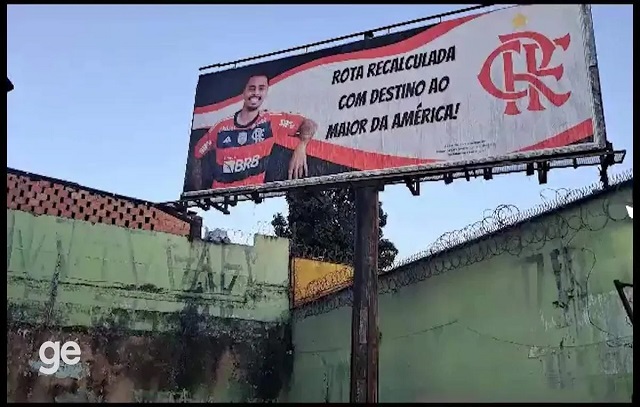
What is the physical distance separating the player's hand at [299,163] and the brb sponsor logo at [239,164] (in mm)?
786

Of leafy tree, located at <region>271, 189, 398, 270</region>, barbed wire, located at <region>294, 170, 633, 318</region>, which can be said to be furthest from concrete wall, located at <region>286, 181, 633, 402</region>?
leafy tree, located at <region>271, 189, 398, 270</region>

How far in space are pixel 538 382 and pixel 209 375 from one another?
24.1 feet

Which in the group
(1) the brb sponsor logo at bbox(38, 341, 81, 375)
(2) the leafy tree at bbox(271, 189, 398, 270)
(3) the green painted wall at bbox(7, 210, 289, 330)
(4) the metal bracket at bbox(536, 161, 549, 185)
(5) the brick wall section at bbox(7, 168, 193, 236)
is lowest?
(1) the brb sponsor logo at bbox(38, 341, 81, 375)

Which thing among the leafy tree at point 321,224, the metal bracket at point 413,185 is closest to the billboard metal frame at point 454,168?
the metal bracket at point 413,185

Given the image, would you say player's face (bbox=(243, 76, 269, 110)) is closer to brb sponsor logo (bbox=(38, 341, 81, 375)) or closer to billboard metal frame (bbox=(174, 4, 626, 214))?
billboard metal frame (bbox=(174, 4, 626, 214))

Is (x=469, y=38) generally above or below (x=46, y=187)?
above

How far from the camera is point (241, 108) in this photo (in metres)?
13.7

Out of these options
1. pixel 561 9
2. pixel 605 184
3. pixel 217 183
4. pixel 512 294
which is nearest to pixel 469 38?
pixel 561 9

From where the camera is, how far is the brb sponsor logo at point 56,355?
13125 millimetres

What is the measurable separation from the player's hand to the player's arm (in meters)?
1.99

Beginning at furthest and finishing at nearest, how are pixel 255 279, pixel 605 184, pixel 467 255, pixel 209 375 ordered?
pixel 255 279, pixel 209 375, pixel 467 255, pixel 605 184

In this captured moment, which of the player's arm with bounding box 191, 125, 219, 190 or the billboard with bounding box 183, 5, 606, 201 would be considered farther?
the player's arm with bounding box 191, 125, 219, 190

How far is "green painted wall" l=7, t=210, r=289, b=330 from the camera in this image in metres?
13.4

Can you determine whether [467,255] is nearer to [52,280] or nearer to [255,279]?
[255,279]
